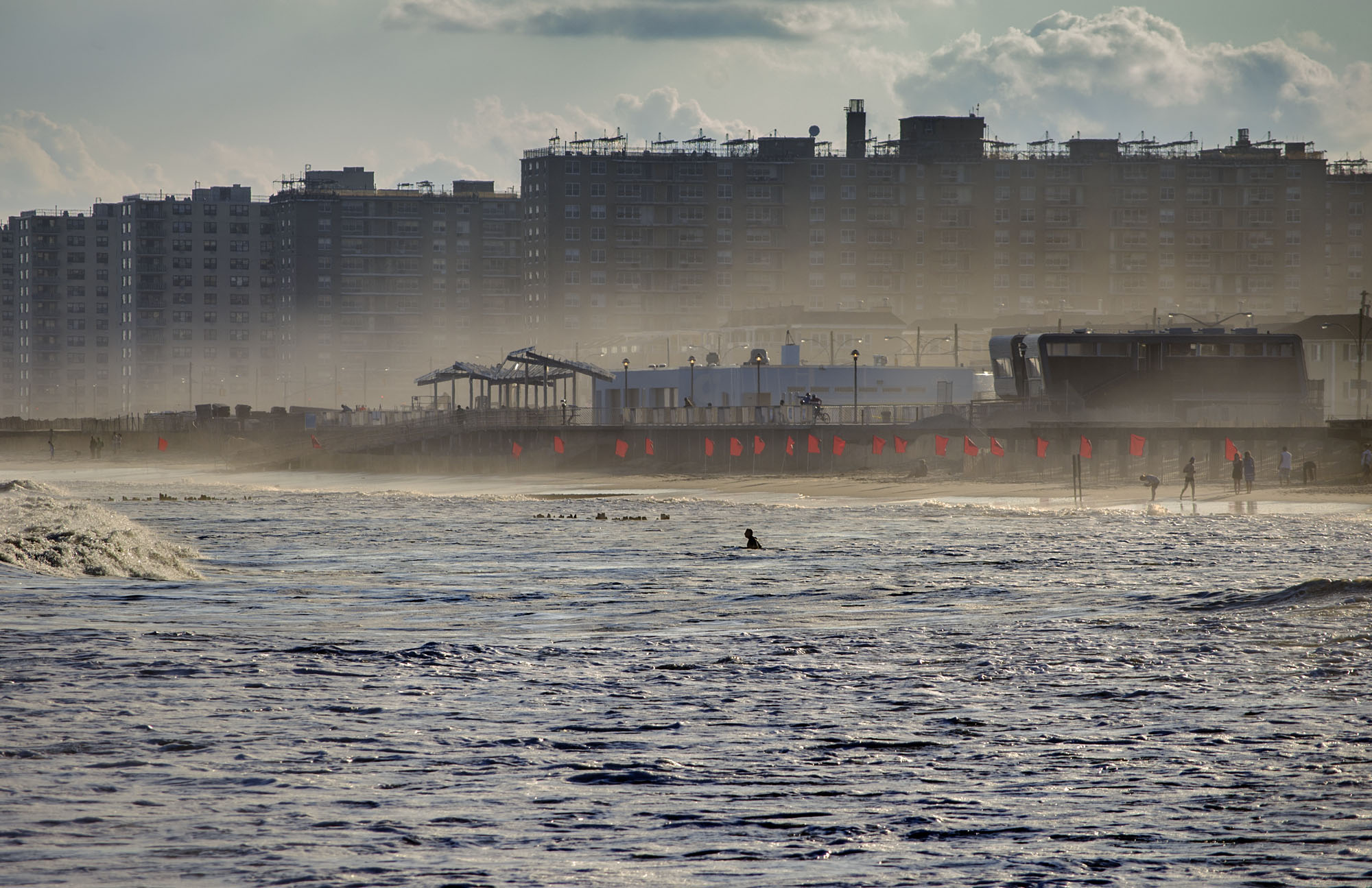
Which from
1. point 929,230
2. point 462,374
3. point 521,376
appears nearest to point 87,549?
point 462,374

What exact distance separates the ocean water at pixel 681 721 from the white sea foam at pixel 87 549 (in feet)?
0.49

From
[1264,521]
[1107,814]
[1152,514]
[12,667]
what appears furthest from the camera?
[1152,514]

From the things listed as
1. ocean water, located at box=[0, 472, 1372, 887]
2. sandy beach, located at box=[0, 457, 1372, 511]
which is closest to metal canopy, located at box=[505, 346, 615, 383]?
sandy beach, located at box=[0, 457, 1372, 511]

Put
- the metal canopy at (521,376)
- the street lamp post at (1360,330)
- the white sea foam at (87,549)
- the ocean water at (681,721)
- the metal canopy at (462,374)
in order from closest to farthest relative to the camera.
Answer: the ocean water at (681,721) < the white sea foam at (87,549) < the metal canopy at (521,376) < the metal canopy at (462,374) < the street lamp post at (1360,330)

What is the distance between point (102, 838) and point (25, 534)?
25.9 metres

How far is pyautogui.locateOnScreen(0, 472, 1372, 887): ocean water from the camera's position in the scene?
1239 centimetres

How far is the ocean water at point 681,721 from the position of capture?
1239cm

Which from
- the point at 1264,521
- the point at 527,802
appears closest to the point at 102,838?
the point at 527,802

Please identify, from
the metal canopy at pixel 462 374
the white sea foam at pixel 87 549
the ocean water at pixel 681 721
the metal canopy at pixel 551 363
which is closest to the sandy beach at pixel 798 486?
the metal canopy at pixel 551 363

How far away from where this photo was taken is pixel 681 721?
1773 cm

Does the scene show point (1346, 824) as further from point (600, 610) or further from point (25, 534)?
point (25, 534)

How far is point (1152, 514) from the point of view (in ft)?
179

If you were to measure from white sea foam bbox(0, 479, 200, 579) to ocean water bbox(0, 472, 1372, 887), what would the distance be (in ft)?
0.49

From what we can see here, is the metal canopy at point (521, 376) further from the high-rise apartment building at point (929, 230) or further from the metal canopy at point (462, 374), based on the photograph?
the high-rise apartment building at point (929, 230)
